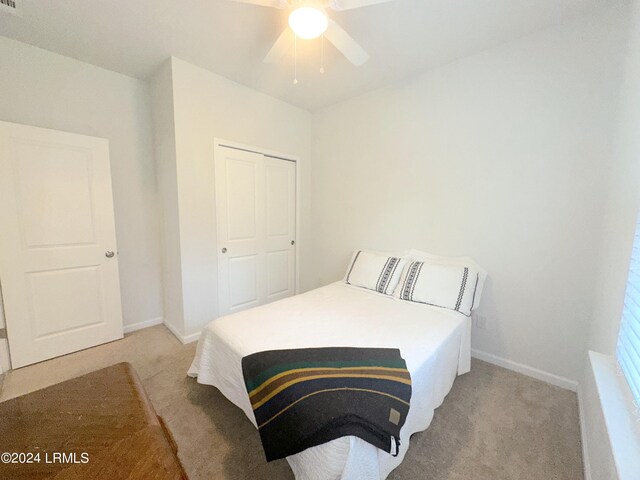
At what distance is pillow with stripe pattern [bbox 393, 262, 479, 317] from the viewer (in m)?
1.97

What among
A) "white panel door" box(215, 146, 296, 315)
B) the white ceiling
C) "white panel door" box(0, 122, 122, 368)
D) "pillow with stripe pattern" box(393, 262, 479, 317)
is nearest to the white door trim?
"white panel door" box(215, 146, 296, 315)

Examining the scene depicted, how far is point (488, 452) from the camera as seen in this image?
4.36 feet

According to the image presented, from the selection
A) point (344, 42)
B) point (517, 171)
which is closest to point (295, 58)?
point (344, 42)

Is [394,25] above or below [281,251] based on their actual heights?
above

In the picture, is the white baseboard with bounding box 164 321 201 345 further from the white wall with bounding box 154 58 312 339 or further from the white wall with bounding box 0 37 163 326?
the white wall with bounding box 0 37 163 326

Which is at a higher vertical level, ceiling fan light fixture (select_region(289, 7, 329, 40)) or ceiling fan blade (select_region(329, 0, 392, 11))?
ceiling fan blade (select_region(329, 0, 392, 11))

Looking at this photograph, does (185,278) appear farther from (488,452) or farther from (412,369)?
(488,452)

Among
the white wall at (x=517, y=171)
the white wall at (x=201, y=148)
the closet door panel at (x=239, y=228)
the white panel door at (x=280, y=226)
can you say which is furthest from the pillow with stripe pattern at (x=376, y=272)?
the white wall at (x=201, y=148)

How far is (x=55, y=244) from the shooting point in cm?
210

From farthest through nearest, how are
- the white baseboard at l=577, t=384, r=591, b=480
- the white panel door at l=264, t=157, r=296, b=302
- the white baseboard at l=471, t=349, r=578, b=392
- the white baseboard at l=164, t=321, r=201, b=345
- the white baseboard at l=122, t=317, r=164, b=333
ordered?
the white panel door at l=264, t=157, r=296, b=302, the white baseboard at l=122, t=317, r=164, b=333, the white baseboard at l=164, t=321, r=201, b=345, the white baseboard at l=471, t=349, r=578, b=392, the white baseboard at l=577, t=384, r=591, b=480

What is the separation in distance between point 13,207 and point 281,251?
2.34 meters

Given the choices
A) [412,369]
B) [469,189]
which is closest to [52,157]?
[412,369]

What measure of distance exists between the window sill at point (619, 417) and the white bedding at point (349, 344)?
24.6 inches

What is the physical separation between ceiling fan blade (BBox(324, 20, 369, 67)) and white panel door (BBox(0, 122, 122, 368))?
2.19 metres
